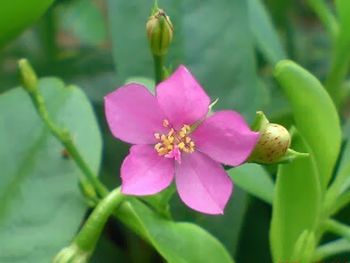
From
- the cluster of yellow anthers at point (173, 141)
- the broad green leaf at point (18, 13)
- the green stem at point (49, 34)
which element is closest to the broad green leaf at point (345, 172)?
the cluster of yellow anthers at point (173, 141)

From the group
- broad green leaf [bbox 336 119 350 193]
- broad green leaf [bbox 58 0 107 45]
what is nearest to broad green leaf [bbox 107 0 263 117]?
broad green leaf [bbox 336 119 350 193]

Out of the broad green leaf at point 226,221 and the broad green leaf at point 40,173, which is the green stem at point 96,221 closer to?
the broad green leaf at point 40,173

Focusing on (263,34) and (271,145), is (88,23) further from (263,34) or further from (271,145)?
(271,145)

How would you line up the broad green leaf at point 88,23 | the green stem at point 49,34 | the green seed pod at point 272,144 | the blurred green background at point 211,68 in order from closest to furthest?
the green seed pod at point 272,144, the blurred green background at point 211,68, the green stem at point 49,34, the broad green leaf at point 88,23

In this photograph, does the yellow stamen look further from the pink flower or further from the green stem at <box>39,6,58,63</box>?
the green stem at <box>39,6,58,63</box>

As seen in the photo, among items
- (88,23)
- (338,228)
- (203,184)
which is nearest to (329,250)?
(338,228)

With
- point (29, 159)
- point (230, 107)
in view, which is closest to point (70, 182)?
point (29, 159)
